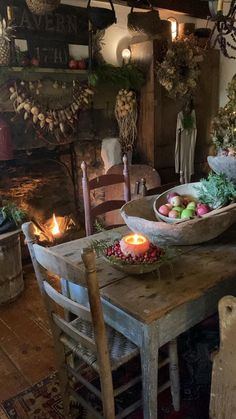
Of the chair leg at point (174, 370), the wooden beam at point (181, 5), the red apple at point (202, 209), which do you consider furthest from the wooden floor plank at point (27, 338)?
the wooden beam at point (181, 5)

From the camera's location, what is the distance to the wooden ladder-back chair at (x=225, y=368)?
1.05m

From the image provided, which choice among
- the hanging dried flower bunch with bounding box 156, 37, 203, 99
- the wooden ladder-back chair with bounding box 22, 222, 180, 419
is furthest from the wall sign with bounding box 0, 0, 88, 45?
the wooden ladder-back chair with bounding box 22, 222, 180, 419

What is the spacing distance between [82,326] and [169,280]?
0.44 m

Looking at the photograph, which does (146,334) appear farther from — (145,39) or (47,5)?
(145,39)

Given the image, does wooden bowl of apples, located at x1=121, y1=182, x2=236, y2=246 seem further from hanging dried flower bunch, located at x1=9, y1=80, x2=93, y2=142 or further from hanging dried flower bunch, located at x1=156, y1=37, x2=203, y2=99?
hanging dried flower bunch, located at x1=156, y1=37, x2=203, y2=99

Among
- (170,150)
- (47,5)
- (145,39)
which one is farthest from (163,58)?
(47,5)

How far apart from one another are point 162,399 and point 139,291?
73cm

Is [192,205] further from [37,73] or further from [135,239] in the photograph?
[37,73]

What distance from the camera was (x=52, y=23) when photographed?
277 centimetres

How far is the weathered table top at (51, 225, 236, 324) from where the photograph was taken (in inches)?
46.8

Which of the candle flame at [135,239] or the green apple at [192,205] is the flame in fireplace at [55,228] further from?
the candle flame at [135,239]

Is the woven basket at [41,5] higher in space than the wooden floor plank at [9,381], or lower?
higher

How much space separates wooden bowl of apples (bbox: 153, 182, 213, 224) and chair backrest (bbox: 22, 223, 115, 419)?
617 mm

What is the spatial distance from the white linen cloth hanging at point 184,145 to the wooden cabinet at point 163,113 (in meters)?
0.06
